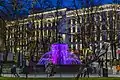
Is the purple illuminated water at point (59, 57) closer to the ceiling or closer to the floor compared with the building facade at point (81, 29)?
closer to the floor

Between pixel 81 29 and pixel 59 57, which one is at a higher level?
pixel 81 29

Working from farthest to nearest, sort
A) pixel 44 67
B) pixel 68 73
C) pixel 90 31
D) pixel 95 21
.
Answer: pixel 95 21
pixel 90 31
pixel 44 67
pixel 68 73

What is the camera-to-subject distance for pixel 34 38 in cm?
6194

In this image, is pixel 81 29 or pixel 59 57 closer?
pixel 59 57

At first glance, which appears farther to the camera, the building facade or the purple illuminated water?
the purple illuminated water

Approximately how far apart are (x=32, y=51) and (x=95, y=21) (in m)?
11.1

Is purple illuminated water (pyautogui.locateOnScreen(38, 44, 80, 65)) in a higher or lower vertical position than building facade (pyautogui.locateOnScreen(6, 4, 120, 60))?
lower

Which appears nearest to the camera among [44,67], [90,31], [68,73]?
[68,73]

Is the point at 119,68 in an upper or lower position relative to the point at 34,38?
lower

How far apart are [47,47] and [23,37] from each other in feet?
20.5

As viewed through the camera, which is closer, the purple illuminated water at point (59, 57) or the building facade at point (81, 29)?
the building facade at point (81, 29)

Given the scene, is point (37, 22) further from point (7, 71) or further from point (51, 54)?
point (7, 71)

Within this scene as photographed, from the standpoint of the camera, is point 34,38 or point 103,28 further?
point 34,38

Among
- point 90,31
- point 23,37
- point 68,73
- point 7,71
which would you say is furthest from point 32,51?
point 68,73
